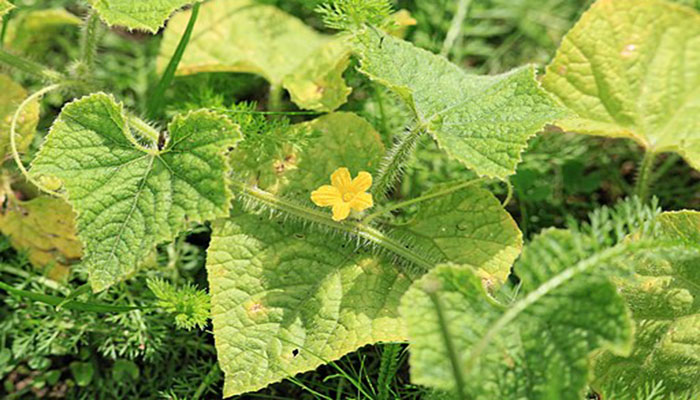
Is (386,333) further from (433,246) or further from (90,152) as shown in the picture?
(90,152)

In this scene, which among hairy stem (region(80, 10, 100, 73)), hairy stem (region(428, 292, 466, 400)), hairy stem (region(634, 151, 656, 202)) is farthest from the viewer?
hairy stem (region(634, 151, 656, 202))

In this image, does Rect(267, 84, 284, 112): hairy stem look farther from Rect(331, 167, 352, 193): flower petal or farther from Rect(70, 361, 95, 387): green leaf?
Rect(70, 361, 95, 387): green leaf

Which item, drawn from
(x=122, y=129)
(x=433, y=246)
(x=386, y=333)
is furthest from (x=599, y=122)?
(x=122, y=129)

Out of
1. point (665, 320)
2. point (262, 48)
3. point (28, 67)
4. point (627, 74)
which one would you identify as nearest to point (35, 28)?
point (28, 67)

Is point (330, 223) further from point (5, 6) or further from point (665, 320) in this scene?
point (5, 6)

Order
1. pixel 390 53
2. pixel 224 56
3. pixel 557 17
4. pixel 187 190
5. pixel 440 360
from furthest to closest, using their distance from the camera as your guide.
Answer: pixel 557 17
pixel 224 56
pixel 390 53
pixel 187 190
pixel 440 360

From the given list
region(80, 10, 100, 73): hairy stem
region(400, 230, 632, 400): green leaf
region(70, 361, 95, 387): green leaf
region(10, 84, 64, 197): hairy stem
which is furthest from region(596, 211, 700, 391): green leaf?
region(80, 10, 100, 73): hairy stem
